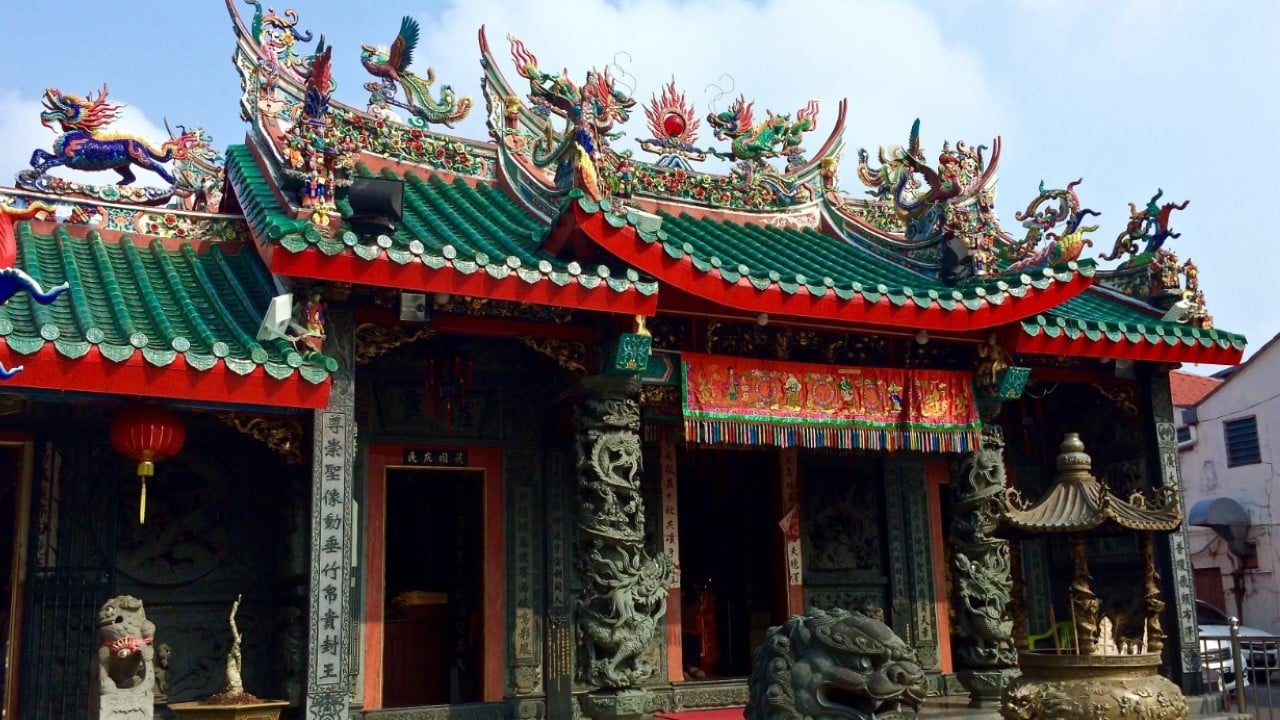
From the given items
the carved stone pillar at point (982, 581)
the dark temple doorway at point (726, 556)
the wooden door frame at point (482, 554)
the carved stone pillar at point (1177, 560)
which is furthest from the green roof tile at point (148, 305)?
the carved stone pillar at point (1177, 560)

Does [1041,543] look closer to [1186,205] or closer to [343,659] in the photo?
[1186,205]

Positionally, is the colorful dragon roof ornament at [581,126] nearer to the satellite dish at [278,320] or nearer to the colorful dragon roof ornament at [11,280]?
the satellite dish at [278,320]

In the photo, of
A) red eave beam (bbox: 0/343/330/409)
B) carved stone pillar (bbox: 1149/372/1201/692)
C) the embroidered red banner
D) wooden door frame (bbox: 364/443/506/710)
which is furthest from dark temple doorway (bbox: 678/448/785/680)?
red eave beam (bbox: 0/343/330/409)

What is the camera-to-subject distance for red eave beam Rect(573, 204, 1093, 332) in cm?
769

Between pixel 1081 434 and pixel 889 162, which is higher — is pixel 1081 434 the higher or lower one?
the lower one

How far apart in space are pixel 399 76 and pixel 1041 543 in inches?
299

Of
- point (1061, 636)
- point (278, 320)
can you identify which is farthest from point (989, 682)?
point (278, 320)

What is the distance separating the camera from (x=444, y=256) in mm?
7109

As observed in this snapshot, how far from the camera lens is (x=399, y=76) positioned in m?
9.88

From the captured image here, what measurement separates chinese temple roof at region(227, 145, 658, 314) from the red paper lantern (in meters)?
1.22

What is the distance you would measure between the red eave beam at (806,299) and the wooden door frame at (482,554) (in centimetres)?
237

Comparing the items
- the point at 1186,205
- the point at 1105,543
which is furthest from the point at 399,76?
the point at 1105,543

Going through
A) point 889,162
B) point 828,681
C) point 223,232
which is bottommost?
point 828,681

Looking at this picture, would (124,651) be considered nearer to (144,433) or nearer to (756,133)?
(144,433)
